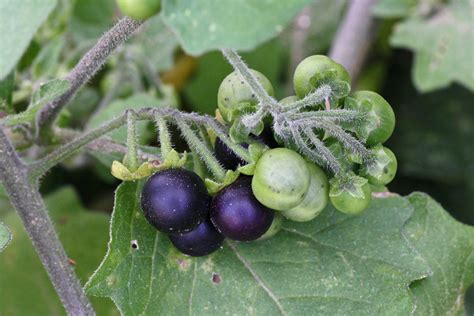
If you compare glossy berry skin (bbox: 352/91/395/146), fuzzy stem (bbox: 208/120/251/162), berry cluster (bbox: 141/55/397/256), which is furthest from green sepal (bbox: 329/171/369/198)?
fuzzy stem (bbox: 208/120/251/162)

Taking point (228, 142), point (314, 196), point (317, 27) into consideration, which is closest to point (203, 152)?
point (228, 142)

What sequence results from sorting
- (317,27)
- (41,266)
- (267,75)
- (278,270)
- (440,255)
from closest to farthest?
(278,270)
(440,255)
(41,266)
(267,75)
(317,27)

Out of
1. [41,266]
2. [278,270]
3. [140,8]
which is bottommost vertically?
[41,266]

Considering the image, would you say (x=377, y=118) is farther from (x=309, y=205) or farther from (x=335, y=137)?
(x=309, y=205)

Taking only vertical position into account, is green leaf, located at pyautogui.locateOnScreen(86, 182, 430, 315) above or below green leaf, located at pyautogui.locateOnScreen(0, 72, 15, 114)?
below

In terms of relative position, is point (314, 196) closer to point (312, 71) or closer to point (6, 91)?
point (312, 71)

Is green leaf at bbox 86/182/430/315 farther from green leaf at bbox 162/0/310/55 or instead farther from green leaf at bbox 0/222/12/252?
green leaf at bbox 162/0/310/55
